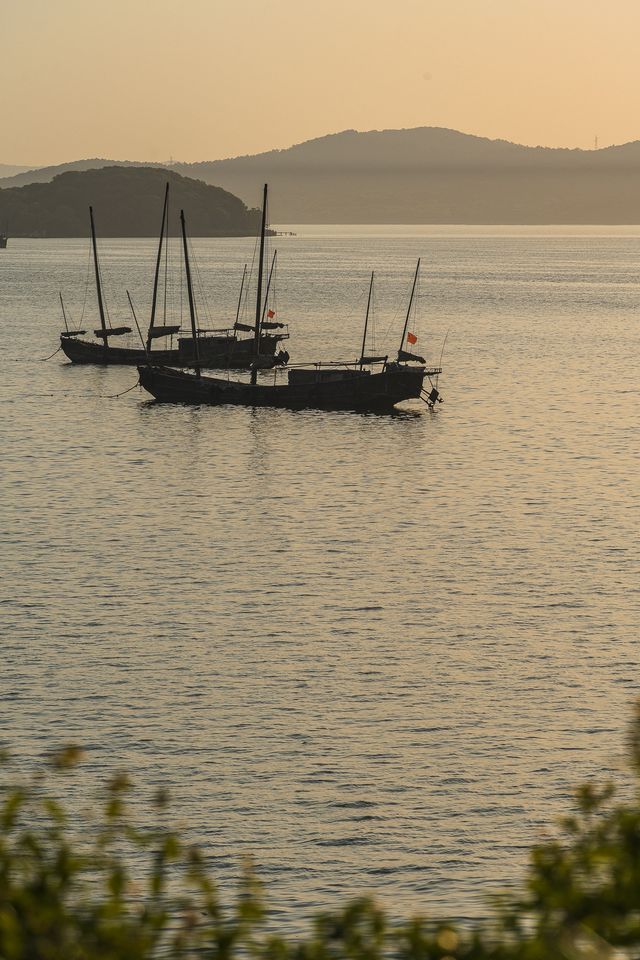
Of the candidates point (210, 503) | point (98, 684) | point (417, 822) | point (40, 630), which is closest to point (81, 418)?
point (210, 503)

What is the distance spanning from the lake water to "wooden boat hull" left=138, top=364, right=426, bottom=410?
3.83 metres

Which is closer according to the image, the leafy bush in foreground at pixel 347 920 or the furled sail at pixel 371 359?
the leafy bush in foreground at pixel 347 920

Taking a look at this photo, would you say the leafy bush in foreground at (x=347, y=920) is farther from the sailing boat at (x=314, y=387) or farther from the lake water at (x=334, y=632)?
the sailing boat at (x=314, y=387)

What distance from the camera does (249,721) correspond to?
29203 mm

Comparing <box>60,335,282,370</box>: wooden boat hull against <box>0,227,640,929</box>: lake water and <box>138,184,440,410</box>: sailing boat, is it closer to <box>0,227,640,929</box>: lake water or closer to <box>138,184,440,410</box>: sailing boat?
<box>138,184,440,410</box>: sailing boat

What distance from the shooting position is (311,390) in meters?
83.2

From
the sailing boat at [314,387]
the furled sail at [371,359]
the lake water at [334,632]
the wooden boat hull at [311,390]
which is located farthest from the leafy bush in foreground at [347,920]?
the furled sail at [371,359]

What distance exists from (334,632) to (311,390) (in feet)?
157

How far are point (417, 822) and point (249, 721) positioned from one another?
5847 millimetres

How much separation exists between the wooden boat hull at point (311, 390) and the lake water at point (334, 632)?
3.83 meters

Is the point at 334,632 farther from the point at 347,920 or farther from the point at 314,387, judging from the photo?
the point at 314,387

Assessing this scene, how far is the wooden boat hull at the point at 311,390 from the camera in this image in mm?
82375

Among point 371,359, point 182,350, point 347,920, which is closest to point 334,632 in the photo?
point 347,920

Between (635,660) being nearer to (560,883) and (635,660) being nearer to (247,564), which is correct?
(247,564)
